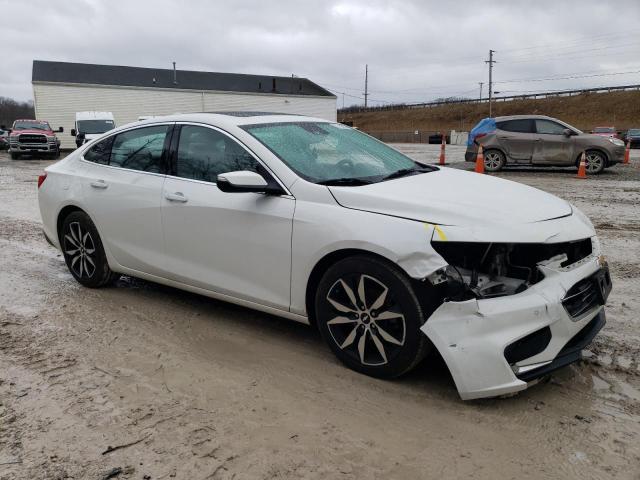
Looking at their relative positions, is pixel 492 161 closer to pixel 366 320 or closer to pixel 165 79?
pixel 366 320

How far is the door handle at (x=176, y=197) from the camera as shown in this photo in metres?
4.12

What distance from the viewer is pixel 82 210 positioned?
4.98m

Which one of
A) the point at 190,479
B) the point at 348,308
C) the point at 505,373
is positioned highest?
the point at 348,308

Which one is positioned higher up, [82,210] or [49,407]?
[82,210]

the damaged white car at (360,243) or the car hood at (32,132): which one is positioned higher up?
the car hood at (32,132)

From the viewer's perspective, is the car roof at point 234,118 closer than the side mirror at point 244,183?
No

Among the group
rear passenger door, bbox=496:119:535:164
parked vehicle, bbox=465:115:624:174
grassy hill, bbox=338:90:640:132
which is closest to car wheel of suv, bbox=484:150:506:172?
parked vehicle, bbox=465:115:624:174

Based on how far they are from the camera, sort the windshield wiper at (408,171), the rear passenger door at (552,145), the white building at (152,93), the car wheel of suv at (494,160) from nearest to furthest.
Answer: the windshield wiper at (408,171), the rear passenger door at (552,145), the car wheel of suv at (494,160), the white building at (152,93)

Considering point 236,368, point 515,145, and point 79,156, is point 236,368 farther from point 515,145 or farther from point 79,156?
point 515,145

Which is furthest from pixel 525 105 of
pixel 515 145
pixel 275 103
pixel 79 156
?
pixel 79 156

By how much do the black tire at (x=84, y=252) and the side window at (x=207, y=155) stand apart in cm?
123

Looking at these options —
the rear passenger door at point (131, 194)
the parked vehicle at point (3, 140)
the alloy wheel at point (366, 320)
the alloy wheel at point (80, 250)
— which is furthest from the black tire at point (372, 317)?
the parked vehicle at point (3, 140)

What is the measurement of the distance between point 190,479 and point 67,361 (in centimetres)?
163

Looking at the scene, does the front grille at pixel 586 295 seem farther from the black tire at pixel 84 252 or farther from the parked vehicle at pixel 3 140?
the parked vehicle at pixel 3 140
